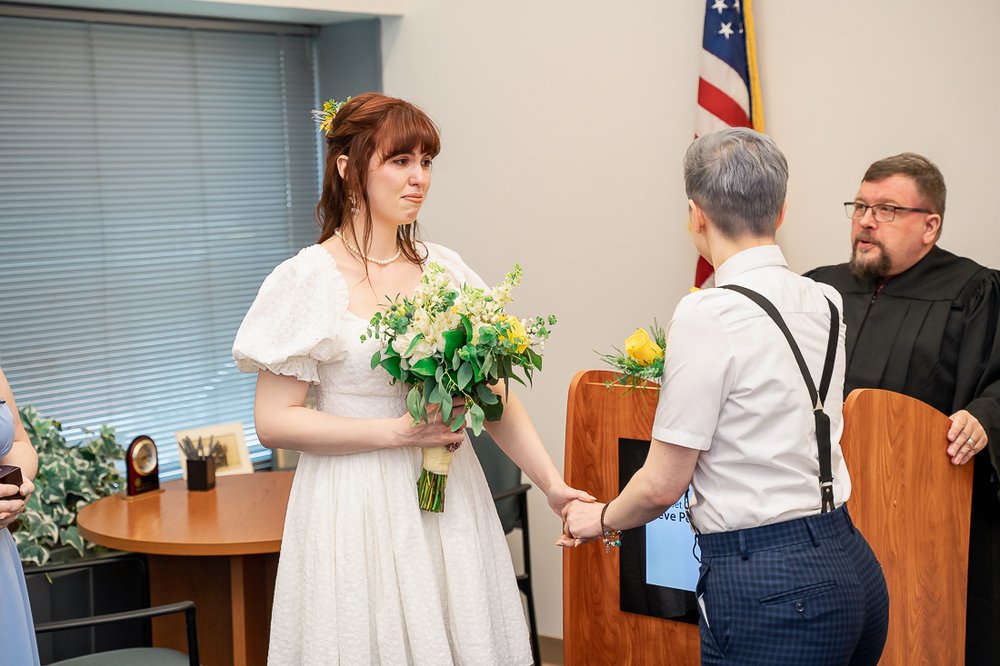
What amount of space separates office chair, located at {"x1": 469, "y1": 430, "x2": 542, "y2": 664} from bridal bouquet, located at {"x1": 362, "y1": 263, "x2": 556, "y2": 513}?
1.88 m

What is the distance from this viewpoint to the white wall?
3447mm

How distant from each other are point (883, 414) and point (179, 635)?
260cm

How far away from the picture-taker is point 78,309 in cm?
417

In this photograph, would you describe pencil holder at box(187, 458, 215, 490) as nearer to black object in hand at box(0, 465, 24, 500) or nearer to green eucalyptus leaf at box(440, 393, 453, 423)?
black object in hand at box(0, 465, 24, 500)

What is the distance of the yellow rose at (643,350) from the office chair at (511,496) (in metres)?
1.71

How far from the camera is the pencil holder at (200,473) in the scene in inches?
149

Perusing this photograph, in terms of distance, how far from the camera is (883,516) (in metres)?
2.59

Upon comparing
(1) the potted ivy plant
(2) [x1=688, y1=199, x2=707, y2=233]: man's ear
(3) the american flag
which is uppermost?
(3) the american flag


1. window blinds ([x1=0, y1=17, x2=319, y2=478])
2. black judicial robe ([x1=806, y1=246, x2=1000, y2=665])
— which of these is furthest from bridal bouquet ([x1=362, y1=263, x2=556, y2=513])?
window blinds ([x1=0, y1=17, x2=319, y2=478])

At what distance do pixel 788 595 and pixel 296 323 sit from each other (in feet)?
3.93

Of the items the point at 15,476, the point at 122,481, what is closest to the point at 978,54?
the point at 15,476

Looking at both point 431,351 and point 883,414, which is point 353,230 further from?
point 883,414

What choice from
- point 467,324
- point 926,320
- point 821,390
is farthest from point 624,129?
point 821,390

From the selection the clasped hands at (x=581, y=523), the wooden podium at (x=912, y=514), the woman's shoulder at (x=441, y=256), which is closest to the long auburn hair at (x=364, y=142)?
the woman's shoulder at (x=441, y=256)
